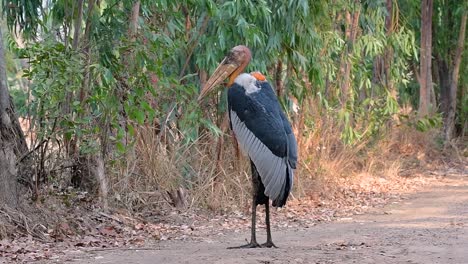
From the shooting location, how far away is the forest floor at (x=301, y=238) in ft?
25.3

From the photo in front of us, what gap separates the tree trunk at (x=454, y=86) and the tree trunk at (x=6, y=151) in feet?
42.7

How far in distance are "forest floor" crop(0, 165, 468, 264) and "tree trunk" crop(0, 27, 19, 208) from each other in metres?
0.63

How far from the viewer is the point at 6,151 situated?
9062 millimetres

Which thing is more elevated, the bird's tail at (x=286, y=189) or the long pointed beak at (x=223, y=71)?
the long pointed beak at (x=223, y=71)

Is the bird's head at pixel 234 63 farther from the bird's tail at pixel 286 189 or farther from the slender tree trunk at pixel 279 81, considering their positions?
the slender tree trunk at pixel 279 81

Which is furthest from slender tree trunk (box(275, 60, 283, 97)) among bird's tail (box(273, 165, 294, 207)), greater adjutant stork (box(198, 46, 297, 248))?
bird's tail (box(273, 165, 294, 207))

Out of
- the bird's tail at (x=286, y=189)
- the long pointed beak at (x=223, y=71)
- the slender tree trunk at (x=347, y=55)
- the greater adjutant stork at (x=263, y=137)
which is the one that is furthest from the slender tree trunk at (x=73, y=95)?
the slender tree trunk at (x=347, y=55)

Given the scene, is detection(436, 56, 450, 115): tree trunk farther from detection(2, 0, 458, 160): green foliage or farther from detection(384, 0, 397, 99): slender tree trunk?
detection(2, 0, 458, 160): green foliage

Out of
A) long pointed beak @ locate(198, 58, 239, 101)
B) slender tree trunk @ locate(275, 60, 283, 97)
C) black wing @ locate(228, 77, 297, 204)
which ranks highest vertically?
slender tree trunk @ locate(275, 60, 283, 97)

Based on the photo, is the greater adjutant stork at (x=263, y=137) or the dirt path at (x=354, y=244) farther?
the greater adjutant stork at (x=263, y=137)

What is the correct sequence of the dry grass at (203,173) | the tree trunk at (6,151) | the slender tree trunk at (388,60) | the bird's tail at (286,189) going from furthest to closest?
the slender tree trunk at (388,60), the dry grass at (203,173), the tree trunk at (6,151), the bird's tail at (286,189)

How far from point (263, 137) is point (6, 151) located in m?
2.59

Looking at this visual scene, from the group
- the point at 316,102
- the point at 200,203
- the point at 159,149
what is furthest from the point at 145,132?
the point at 316,102

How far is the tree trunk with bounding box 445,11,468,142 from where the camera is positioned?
20.6 m
